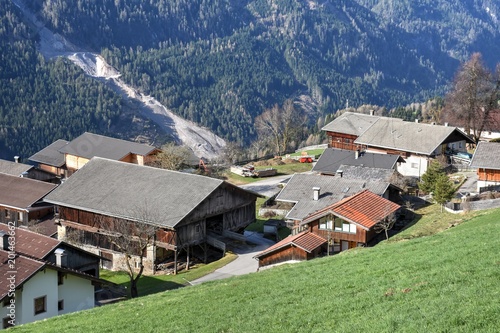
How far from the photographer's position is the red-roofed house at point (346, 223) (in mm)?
48094

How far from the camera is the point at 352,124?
3716 inches

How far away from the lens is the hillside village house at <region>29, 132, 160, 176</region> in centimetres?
8406

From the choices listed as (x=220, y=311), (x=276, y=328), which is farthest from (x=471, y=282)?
(x=220, y=311)

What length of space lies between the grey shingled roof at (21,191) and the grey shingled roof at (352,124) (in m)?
41.1

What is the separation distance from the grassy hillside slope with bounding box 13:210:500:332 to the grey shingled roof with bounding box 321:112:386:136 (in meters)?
60.9

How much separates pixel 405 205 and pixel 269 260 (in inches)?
578

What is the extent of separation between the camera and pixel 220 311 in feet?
82.7

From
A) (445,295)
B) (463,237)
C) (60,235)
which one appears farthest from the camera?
(60,235)

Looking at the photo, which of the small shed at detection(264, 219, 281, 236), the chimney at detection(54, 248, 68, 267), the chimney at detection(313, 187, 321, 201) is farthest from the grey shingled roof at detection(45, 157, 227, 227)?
the chimney at detection(54, 248, 68, 267)

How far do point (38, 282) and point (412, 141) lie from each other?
53422 millimetres

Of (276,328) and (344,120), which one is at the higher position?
(344,120)

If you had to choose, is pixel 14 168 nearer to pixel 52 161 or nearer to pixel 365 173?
pixel 52 161

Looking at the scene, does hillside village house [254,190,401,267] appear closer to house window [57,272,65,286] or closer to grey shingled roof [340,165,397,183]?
house window [57,272,65,286]

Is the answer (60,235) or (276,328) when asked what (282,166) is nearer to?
(60,235)
